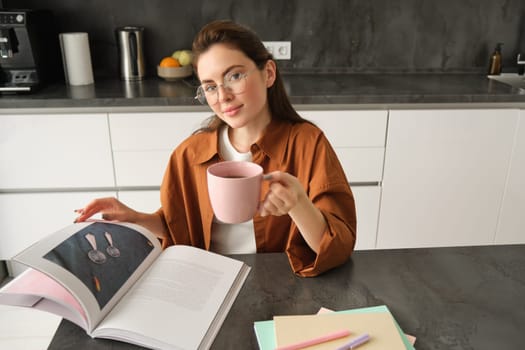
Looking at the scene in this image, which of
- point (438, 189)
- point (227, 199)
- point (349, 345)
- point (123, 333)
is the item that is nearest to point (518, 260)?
point (349, 345)

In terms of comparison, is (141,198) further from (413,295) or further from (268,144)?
(413,295)

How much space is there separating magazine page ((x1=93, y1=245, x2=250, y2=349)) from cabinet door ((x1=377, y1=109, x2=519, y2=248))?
56.7 inches

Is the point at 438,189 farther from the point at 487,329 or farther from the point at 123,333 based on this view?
the point at 123,333

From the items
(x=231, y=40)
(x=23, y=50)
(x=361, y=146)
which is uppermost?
Result: (x=231, y=40)

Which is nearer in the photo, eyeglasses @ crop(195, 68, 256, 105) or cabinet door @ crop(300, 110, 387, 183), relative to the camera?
eyeglasses @ crop(195, 68, 256, 105)

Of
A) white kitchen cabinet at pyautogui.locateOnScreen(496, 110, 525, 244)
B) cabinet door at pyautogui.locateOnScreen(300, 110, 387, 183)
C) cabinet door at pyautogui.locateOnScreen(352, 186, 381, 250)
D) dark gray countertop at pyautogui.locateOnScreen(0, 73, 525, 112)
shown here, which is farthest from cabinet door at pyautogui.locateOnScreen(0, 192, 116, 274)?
white kitchen cabinet at pyautogui.locateOnScreen(496, 110, 525, 244)

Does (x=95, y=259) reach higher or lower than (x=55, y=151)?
higher

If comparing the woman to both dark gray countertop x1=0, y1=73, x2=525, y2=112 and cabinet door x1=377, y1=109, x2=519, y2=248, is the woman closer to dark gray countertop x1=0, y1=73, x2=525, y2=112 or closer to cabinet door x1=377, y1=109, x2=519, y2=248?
dark gray countertop x1=0, y1=73, x2=525, y2=112

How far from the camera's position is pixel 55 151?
6.95ft

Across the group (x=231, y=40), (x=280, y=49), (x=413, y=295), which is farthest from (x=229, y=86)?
(x=280, y=49)

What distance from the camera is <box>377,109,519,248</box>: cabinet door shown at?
7.14 feet

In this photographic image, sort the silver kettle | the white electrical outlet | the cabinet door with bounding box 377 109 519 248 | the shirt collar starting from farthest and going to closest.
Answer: the white electrical outlet → the silver kettle → the cabinet door with bounding box 377 109 519 248 → the shirt collar

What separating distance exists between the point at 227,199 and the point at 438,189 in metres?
1.72

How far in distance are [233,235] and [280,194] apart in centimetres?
41
